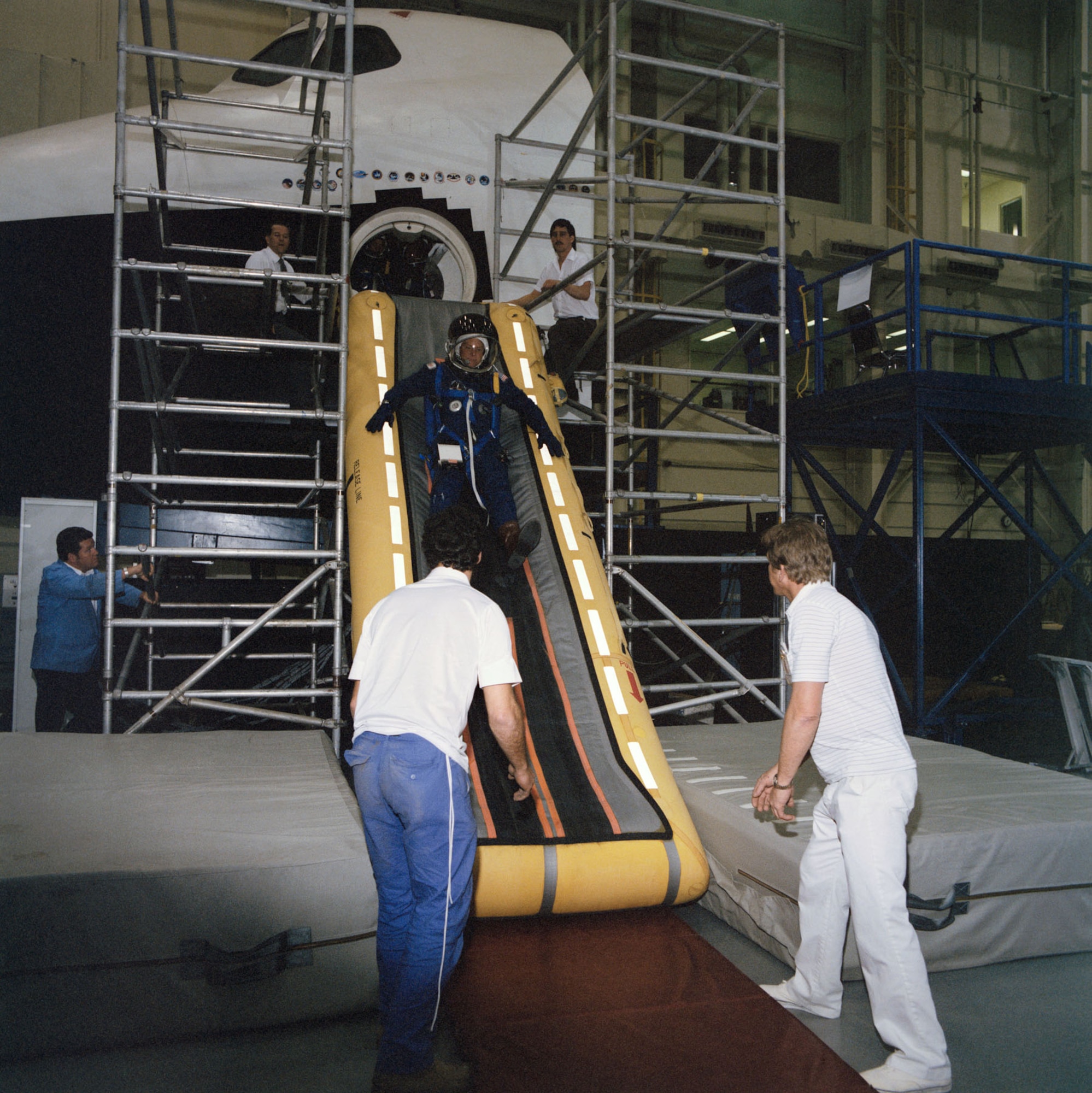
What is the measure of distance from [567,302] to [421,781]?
16.9 ft

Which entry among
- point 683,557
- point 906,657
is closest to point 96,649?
point 683,557

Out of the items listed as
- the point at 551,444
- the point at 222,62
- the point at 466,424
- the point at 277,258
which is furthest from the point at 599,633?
the point at 277,258

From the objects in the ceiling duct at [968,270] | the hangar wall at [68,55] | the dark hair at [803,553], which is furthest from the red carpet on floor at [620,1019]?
the ceiling duct at [968,270]

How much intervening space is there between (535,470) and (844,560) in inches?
149

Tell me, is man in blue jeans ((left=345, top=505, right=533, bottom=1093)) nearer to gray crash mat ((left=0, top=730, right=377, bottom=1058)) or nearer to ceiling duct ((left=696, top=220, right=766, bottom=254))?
gray crash mat ((left=0, top=730, right=377, bottom=1058))

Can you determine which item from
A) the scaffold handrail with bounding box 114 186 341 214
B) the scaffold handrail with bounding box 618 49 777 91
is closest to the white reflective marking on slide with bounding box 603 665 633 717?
the scaffold handrail with bounding box 114 186 341 214

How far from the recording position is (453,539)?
2902 millimetres

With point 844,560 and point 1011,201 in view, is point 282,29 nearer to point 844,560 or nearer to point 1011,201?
point 844,560

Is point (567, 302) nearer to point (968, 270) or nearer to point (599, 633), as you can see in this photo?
point (599, 633)

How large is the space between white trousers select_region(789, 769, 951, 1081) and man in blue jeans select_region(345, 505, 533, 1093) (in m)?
1.12

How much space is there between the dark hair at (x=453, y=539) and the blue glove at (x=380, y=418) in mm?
2376

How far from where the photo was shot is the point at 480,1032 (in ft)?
8.68

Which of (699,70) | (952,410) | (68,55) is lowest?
(952,410)

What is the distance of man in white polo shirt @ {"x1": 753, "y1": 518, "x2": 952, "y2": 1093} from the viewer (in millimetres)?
2553
